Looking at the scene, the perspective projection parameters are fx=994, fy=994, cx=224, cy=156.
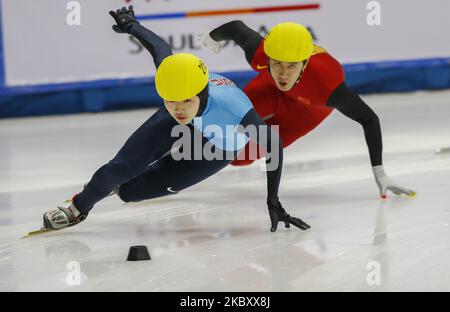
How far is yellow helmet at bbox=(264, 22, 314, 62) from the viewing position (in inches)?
188

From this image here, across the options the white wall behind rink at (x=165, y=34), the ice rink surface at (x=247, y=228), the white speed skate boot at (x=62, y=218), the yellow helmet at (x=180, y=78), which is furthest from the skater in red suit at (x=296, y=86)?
the white wall behind rink at (x=165, y=34)

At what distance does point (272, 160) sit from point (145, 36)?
996mm

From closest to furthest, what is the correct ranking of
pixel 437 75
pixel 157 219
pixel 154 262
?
pixel 154 262, pixel 157 219, pixel 437 75

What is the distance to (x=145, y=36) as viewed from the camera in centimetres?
484

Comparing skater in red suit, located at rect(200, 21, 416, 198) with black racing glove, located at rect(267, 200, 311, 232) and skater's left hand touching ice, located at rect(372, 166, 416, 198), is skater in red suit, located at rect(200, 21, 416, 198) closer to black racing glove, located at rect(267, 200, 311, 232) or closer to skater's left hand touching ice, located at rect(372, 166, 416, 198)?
skater's left hand touching ice, located at rect(372, 166, 416, 198)

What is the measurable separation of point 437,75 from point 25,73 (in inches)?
161

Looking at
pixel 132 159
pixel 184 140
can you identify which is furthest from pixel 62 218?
pixel 184 140

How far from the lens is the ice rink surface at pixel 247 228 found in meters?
3.56

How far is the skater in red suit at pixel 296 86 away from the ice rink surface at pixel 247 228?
29cm

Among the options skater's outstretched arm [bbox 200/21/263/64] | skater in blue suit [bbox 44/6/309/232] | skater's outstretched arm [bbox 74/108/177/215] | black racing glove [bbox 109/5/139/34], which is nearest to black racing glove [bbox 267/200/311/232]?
skater in blue suit [bbox 44/6/309/232]

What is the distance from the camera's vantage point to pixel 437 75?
1004cm

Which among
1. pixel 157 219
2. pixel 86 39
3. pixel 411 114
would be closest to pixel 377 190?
pixel 157 219

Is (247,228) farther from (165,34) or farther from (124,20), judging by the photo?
(165,34)

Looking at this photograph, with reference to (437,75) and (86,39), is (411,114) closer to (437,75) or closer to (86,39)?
(437,75)
